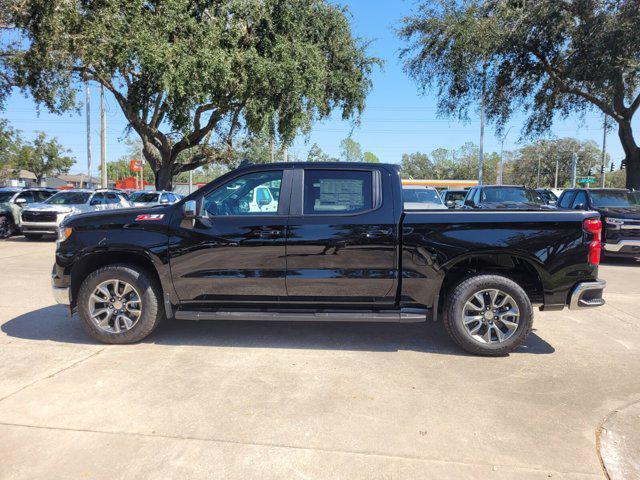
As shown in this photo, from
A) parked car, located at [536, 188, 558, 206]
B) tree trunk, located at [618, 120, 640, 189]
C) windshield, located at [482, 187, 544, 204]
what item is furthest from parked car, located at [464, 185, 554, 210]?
tree trunk, located at [618, 120, 640, 189]

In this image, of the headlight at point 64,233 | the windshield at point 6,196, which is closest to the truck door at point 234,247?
the headlight at point 64,233

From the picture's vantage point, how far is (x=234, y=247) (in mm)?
4930

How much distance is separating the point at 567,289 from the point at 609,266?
25.4 ft

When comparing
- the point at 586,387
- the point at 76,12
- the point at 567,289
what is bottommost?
the point at 586,387

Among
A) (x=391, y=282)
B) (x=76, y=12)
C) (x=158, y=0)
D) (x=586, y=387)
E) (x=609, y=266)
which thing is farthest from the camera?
(x=158, y=0)

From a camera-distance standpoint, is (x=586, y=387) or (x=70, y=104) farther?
(x=70, y=104)

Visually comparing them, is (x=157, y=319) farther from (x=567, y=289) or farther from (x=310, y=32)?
(x=310, y=32)

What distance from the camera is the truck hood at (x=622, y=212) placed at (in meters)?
11.1

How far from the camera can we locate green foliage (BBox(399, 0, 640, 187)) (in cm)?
1633

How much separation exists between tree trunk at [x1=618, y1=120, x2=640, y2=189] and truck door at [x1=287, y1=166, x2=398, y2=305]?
1761 centimetres

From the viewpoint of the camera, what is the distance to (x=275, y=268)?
16.2 ft

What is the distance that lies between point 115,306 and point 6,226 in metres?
14.0

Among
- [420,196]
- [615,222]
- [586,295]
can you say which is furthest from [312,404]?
[615,222]

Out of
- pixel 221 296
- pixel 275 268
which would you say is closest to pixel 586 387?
pixel 275 268
